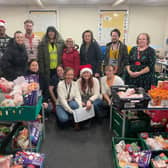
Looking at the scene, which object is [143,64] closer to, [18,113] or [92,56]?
[92,56]


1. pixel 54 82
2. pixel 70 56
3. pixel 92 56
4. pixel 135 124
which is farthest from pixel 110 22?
pixel 135 124

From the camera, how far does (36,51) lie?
110 inches

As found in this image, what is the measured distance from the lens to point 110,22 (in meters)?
5.91

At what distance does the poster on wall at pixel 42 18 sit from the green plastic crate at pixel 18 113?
5041 millimetres

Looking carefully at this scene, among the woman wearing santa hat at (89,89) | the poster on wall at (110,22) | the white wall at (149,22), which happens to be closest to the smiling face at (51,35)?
the woman wearing santa hat at (89,89)

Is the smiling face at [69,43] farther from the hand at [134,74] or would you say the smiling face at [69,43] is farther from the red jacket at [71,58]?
the hand at [134,74]

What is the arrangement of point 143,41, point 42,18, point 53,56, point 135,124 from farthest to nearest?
point 42,18
point 53,56
point 143,41
point 135,124

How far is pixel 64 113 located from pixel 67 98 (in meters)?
0.26

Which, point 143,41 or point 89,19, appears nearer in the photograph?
point 143,41

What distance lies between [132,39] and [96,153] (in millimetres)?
5015

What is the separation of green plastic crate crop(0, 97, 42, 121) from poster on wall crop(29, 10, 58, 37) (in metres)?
5.04

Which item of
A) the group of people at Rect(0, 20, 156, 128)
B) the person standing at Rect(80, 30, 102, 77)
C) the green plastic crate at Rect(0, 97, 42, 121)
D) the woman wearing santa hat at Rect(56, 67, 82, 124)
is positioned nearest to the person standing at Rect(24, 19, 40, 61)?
the group of people at Rect(0, 20, 156, 128)

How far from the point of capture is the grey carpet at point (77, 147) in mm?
1864

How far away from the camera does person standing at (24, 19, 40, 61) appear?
2.69 meters
